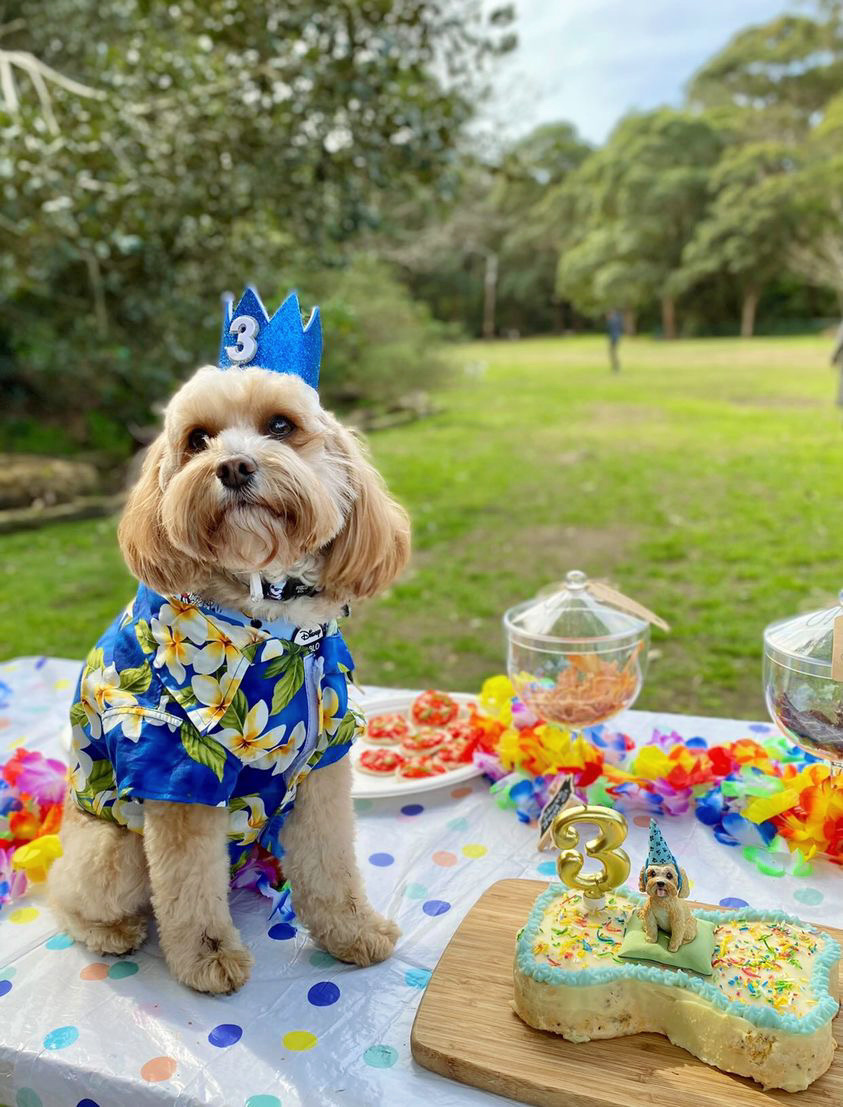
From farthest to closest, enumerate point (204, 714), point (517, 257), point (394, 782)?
point (517, 257), point (394, 782), point (204, 714)

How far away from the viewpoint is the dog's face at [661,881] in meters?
1.35

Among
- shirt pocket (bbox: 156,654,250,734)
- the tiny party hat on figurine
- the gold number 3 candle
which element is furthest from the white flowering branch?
the tiny party hat on figurine

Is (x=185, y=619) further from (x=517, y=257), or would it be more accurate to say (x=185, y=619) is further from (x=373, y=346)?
Result: (x=517, y=257)

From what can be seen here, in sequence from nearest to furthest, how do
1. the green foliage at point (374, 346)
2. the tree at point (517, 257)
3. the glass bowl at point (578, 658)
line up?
the glass bowl at point (578, 658) → the green foliage at point (374, 346) → the tree at point (517, 257)

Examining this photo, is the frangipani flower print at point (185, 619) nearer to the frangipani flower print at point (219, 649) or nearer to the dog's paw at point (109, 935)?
the frangipani flower print at point (219, 649)

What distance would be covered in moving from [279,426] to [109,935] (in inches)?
40.4

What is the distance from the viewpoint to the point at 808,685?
177 centimetres

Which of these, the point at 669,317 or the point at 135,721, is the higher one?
the point at 669,317

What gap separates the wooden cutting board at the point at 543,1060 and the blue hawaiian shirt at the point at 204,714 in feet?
1.54

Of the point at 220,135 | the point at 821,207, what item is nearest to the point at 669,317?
the point at 821,207

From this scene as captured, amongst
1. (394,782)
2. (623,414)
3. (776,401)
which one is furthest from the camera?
(776,401)

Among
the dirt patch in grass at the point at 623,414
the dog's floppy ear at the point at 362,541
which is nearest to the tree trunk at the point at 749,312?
the dirt patch in grass at the point at 623,414

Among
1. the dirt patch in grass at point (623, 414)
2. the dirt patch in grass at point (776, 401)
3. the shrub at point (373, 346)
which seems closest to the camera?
the dirt patch in grass at point (623, 414)

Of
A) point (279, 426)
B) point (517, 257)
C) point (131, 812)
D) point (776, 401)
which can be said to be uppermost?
point (517, 257)
